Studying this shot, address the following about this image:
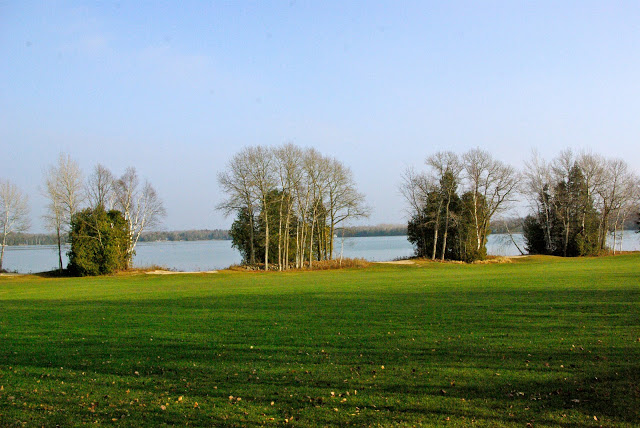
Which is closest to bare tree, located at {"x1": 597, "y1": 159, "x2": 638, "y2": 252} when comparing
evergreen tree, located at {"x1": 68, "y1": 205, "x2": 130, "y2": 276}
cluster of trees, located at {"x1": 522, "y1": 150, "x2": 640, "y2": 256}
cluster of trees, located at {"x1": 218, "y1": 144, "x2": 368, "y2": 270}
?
cluster of trees, located at {"x1": 522, "y1": 150, "x2": 640, "y2": 256}

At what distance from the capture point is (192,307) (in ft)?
55.1

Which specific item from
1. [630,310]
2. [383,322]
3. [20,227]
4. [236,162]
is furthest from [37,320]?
[20,227]

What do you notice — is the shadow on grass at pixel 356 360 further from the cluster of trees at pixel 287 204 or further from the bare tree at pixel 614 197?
the bare tree at pixel 614 197

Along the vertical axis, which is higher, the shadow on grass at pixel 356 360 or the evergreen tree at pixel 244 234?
the evergreen tree at pixel 244 234

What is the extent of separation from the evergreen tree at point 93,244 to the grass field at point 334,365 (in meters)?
26.0

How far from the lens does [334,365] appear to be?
819 cm

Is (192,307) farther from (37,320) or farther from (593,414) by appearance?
(593,414)

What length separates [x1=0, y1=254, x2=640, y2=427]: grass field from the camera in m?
5.98

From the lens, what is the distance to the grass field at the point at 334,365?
598 centimetres

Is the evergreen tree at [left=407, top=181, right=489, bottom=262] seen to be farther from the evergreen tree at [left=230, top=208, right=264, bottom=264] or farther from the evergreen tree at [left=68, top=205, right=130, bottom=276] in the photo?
the evergreen tree at [left=68, top=205, right=130, bottom=276]

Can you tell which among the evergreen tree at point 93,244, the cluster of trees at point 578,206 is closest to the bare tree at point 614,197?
the cluster of trees at point 578,206

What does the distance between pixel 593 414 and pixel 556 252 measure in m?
55.6

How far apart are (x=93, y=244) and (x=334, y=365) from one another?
122 ft

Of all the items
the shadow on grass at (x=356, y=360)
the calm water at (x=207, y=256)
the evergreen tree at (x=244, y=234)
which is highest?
the evergreen tree at (x=244, y=234)
